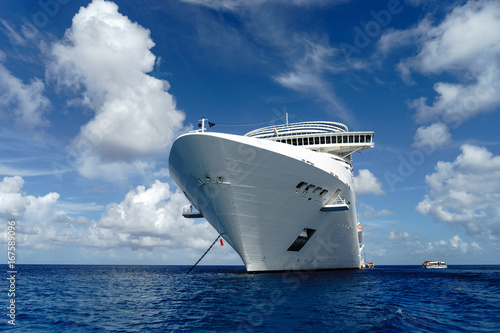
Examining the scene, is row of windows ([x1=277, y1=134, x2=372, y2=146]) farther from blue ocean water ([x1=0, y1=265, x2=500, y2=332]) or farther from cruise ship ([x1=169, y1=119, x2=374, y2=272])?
blue ocean water ([x1=0, y1=265, x2=500, y2=332])

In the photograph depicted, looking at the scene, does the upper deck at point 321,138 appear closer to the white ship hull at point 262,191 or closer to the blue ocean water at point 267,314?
the white ship hull at point 262,191

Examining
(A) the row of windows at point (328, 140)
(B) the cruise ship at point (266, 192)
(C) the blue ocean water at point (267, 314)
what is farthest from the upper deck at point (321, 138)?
(C) the blue ocean water at point (267, 314)

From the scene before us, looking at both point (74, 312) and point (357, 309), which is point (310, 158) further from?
point (74, 312)

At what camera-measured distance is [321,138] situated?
33281 millimetres

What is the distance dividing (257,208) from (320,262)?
10.8 m

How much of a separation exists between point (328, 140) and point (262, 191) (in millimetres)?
15321

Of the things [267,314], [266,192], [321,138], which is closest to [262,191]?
[266,192]

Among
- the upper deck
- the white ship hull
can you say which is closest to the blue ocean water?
the white ship hull

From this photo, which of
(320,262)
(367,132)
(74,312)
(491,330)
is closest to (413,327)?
(491,330)

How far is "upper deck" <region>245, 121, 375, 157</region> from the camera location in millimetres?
32969

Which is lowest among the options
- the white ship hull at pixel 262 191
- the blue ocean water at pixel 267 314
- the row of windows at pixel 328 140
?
the blue ocean water at pixel 267 314

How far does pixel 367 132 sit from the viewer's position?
112ft

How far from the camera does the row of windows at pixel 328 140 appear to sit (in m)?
33.0

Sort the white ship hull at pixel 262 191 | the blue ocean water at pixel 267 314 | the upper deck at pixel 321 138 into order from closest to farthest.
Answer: the blue ocean water at pixel 267 314 → the white ship hull at pixel 262 191 → the upper deck at pixel 321 138
